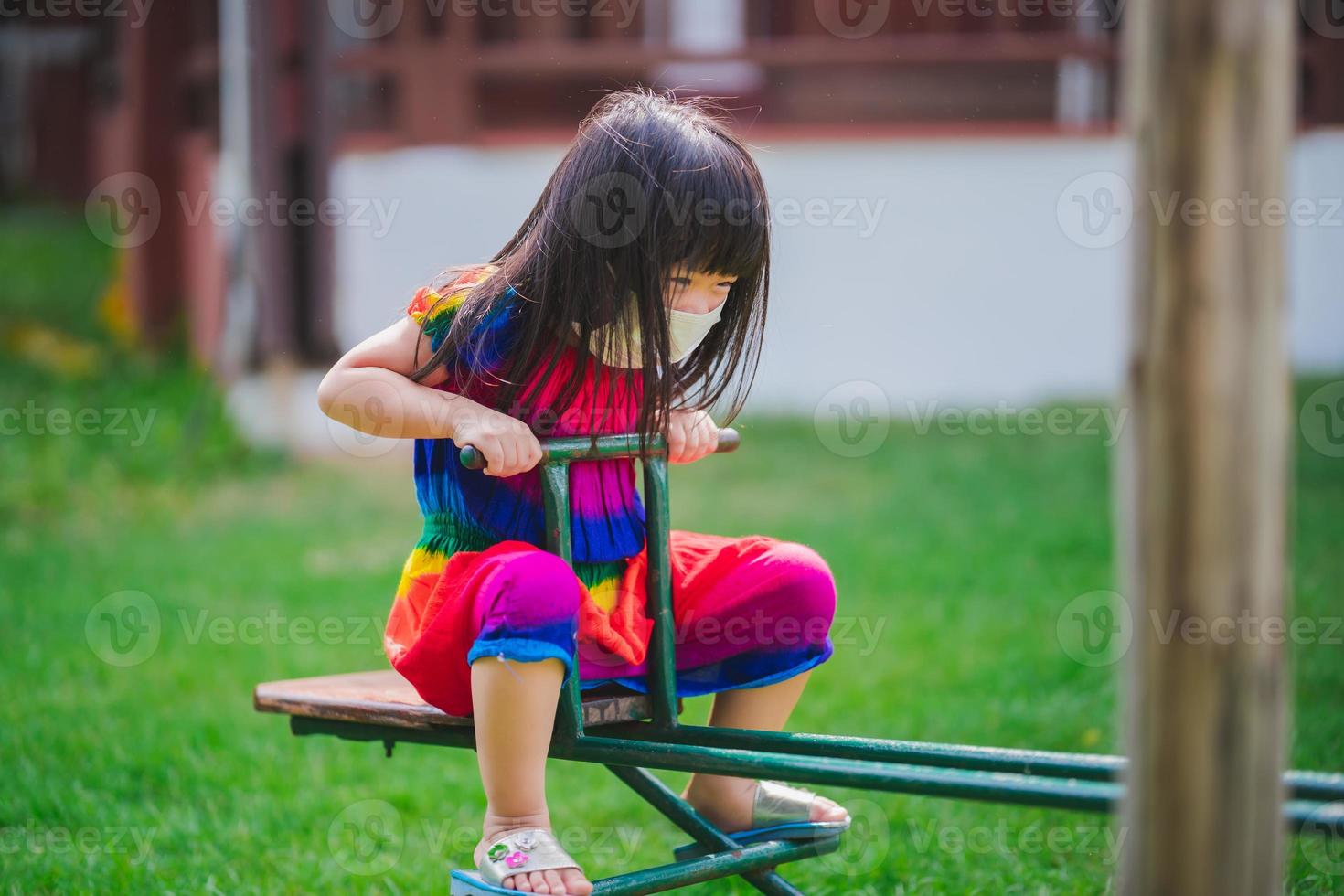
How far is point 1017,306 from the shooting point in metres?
7.75

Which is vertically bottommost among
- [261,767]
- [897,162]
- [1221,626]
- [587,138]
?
[261,767]

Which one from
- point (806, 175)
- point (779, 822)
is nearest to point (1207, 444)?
point (779, 822)

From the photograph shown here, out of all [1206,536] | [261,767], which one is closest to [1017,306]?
[261,767]

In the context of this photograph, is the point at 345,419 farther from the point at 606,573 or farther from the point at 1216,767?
the point at 1216,767

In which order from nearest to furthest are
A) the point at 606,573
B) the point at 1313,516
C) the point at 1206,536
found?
the point at 1206,536, the point at 606,573, the point at 1313,516

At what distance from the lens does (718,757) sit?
1671 millimetres

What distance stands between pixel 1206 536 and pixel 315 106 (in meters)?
6.72

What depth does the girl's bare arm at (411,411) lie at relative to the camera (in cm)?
184

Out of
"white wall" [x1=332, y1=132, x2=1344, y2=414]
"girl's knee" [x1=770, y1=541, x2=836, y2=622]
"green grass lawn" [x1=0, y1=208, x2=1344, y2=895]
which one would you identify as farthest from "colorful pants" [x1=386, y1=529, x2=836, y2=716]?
"white wall" [x1=332, y1=132, x2=1344, y2=414]

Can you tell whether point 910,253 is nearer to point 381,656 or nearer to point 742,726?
point 381,656

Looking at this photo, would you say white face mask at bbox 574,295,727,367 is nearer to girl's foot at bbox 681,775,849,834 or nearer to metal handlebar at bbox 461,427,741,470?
metal handlebar at bbox 461,427,741,470

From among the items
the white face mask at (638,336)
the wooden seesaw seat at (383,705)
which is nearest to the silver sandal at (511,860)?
the wooden seesaw seat at (383,705)

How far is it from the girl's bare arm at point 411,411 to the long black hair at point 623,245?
5cm

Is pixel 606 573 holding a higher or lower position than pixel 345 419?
lower
